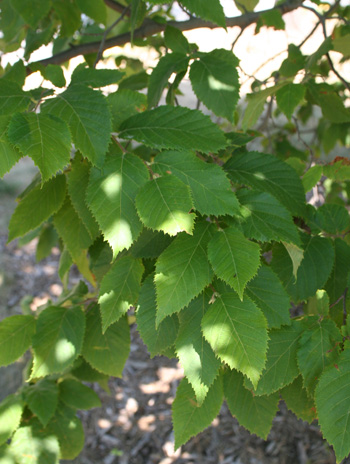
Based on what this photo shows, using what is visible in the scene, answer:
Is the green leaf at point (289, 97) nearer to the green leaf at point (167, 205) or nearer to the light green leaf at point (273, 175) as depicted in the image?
the light green leaf at point (273, 175)

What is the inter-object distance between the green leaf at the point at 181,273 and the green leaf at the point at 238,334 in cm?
6

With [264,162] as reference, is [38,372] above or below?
below

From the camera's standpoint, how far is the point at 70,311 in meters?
1.22

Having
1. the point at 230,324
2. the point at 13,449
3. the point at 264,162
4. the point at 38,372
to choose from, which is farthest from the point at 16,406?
the point at 264,162

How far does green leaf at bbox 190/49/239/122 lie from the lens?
1175 mm

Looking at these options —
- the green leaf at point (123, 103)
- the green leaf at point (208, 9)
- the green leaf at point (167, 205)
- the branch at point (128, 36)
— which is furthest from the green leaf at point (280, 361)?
the branch at point (128, 36)

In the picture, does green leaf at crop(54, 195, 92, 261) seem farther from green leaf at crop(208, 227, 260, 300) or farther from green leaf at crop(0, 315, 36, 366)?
green leaf at crop(208, 227, 260, 300)

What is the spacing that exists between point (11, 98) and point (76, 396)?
3.31ft

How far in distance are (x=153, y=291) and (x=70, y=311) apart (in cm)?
42

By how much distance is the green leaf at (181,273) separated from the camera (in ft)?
2.46

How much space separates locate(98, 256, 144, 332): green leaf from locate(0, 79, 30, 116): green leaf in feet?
1.24

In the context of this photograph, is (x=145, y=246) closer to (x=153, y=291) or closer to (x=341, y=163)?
(x=153, y=291)

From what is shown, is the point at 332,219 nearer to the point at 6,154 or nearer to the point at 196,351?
the point at 196,351

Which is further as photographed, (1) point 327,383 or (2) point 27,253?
(2) point 27,253
